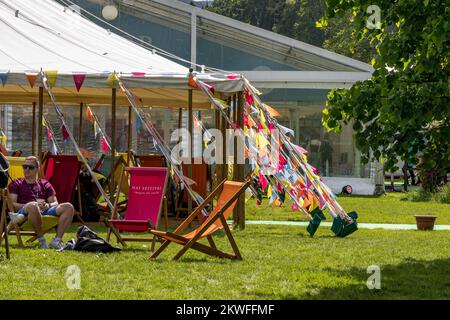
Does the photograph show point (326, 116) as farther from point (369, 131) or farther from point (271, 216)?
point (271, 216)

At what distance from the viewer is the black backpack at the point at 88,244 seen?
10.4 m

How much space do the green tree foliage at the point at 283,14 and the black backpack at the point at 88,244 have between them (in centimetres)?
4332

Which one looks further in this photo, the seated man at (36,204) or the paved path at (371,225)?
the paved path at (371,225)

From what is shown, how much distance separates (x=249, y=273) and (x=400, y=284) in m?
1.37

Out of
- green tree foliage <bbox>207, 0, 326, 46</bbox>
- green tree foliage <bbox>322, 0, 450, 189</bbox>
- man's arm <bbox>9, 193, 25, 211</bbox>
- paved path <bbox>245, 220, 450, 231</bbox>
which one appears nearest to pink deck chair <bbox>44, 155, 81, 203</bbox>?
man's arm <bbox>9, 193, 25, 211</bbox>

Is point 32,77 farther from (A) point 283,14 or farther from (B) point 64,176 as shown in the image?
(A) point 283,14

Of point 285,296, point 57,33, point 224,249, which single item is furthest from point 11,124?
point 285,296

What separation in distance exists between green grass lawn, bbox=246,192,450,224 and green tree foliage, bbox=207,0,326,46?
31.9 metres

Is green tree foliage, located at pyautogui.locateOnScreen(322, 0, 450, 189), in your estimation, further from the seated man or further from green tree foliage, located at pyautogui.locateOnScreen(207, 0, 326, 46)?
green tree foliage, located at pyautogui.locateOnScreen(207, 0, 326, 46)

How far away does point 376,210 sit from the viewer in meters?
19.1

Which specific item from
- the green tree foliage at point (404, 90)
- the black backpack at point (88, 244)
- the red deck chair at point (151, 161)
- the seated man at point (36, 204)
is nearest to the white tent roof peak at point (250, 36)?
the red deck chair at point (151, 161)

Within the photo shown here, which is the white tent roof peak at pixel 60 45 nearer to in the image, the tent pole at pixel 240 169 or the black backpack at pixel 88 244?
A: the tent pole at pixel 240 169

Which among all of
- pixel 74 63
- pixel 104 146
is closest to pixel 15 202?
pixel 74 63

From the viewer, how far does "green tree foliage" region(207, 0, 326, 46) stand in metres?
54.7
